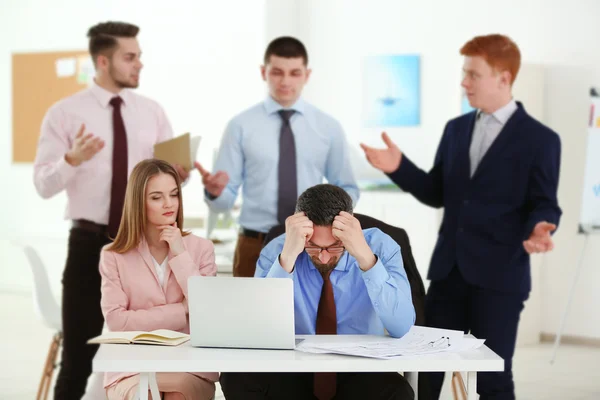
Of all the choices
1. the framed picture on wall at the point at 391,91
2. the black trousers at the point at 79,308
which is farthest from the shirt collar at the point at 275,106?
the framed picture on wall at the point at 391,91

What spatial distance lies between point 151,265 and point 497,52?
1716 mm

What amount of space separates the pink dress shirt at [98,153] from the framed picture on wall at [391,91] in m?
3.46

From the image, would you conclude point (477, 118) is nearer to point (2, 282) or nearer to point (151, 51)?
point (151, 51)

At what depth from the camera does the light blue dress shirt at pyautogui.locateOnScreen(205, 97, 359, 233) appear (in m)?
4.05

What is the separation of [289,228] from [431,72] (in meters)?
4.79

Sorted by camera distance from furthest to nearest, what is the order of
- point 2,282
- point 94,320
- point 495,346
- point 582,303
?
point 2,282 → point 582,303 → point 94,320 → point 495,346

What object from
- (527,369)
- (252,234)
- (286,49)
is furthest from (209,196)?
(527,369)

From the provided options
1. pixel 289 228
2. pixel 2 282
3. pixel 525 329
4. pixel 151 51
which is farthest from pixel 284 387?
pixel 2 282

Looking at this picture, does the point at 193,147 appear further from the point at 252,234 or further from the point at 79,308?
the point at 79,308

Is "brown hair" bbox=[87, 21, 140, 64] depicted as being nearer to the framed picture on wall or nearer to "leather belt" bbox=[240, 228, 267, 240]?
"leather belt" bbox=[240, 228, 267, 240]

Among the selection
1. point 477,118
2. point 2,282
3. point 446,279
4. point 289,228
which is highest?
point 477,118

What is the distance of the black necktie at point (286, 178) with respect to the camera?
13.2 feet

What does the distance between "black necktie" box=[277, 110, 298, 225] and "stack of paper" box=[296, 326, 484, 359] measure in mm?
1455

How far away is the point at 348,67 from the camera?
7605mm
